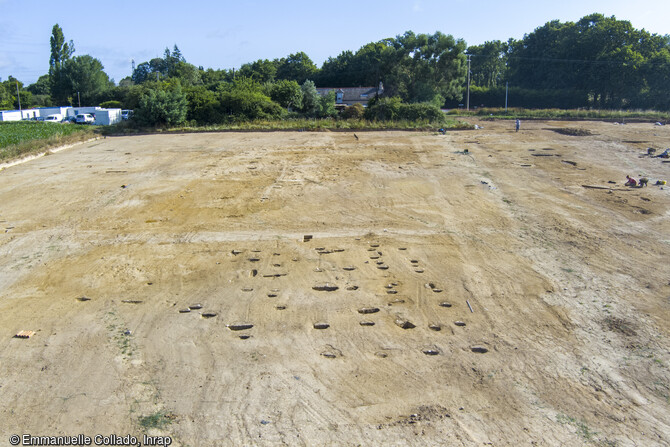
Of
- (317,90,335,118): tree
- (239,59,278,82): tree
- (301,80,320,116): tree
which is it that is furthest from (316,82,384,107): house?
(317,90,335,118): tree

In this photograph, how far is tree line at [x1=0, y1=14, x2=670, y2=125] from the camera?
39.3 metres

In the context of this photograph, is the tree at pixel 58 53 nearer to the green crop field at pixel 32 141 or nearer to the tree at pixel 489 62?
the green crop field at pixel 32 141

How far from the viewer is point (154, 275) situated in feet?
34.7

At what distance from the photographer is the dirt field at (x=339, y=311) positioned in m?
5.99

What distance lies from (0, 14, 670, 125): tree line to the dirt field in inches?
885

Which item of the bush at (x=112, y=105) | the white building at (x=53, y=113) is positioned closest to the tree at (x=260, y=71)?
the bush at (x=112, y=105)

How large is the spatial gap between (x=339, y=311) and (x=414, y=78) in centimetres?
5143

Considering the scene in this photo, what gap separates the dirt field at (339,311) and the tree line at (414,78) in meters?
22.5

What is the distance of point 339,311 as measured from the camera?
344 inches

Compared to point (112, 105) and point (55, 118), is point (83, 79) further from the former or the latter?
point (55, 118)

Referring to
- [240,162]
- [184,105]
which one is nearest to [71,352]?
[240,162]

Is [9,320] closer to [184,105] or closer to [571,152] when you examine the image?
[571,152]

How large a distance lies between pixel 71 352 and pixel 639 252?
12064mm

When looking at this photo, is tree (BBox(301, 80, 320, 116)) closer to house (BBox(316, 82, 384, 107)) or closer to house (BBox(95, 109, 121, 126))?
house (BBox(316, 82, 384, 107))
